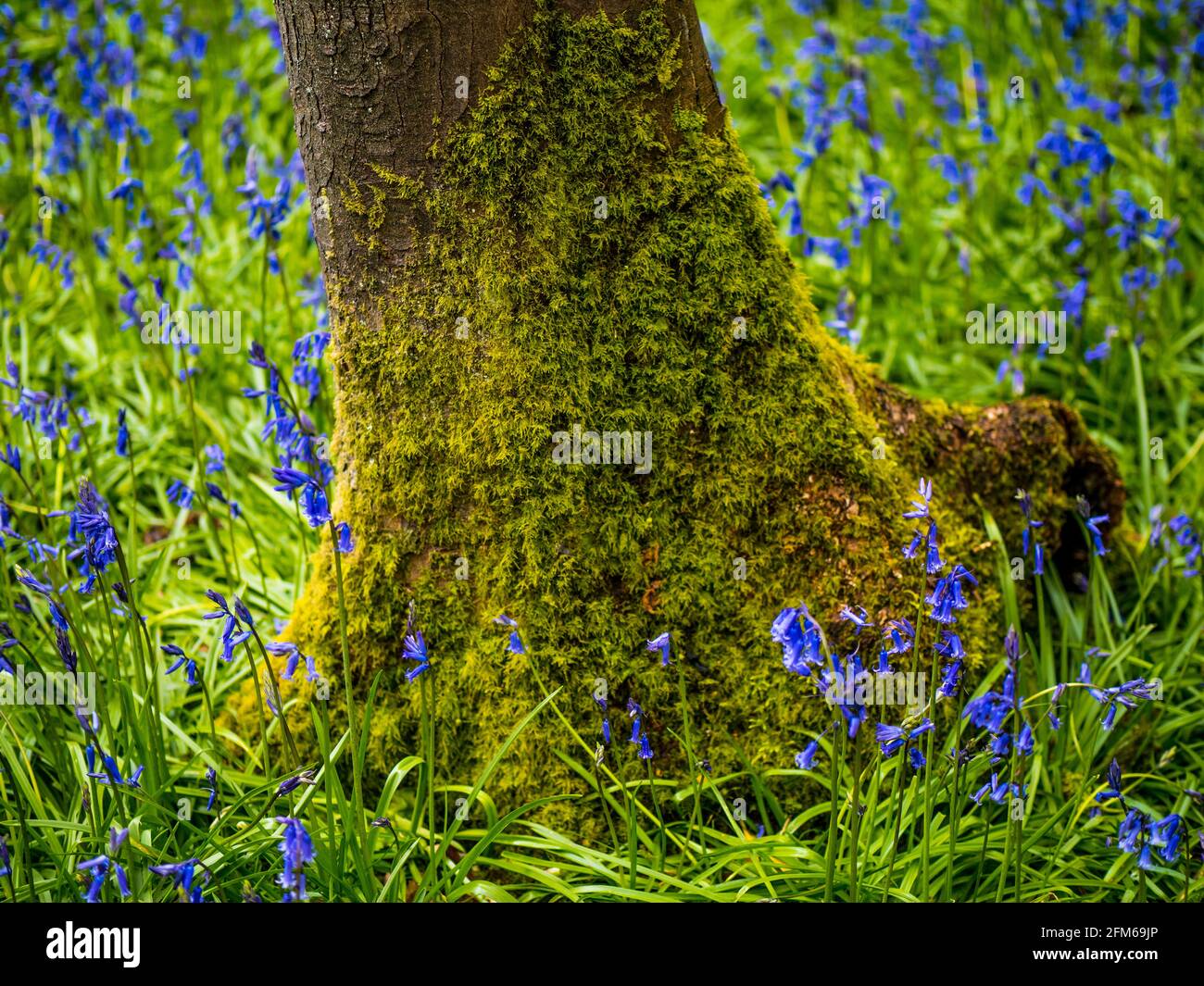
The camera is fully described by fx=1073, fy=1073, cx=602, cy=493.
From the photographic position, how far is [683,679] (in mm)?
2246

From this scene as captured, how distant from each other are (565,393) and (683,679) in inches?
28.3

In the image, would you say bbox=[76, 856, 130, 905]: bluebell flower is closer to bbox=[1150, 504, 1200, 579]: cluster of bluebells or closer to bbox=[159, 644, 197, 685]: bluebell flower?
bbox=[159, 644, 197, 685]: bluebell flower

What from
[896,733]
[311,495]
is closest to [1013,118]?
[896,733]

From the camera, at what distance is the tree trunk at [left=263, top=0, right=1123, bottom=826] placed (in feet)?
7.89

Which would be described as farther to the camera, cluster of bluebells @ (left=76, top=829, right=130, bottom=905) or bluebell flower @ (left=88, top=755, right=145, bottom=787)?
bluebell flower @ (left=88, top=755, right=145, bottom=787)

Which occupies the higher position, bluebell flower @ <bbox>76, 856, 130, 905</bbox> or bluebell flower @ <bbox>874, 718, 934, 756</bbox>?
bluebell flower @ <bbox>874, 718, 934, 756</bbox>

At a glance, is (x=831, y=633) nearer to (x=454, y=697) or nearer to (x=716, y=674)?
(x=716, y=674)

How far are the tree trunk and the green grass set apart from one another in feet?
0.45

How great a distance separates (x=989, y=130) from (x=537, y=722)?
10.5 ft

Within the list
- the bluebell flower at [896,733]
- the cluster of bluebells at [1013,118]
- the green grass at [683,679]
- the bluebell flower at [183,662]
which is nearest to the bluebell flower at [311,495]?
the green grass at [683,679]

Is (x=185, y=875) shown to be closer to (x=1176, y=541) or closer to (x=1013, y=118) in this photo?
(x=1176, y=541)

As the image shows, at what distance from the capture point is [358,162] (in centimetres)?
245

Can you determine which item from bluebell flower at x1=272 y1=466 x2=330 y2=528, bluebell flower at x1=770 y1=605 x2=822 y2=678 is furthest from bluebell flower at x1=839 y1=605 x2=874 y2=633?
bluebell flower at x1=272 y1=466 x2=330 y2=528
